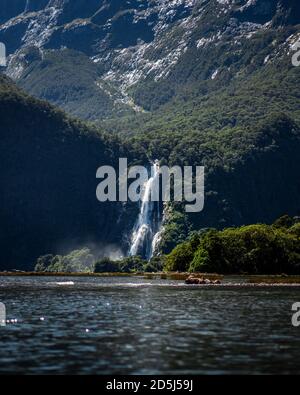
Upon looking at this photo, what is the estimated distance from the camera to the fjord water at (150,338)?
173 feet

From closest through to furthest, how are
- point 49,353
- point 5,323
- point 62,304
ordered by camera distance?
point 49,353 → point 5,323 → point 62,304

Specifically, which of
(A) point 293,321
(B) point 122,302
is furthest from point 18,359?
(B) point 122,302

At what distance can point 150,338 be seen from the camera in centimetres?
6606

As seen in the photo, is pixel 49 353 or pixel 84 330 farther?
pixel 84 330

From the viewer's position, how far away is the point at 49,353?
188 ft

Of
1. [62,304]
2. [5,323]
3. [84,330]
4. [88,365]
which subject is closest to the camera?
[88,365]

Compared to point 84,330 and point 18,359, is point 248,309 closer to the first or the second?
point 84,330

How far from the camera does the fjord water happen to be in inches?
2072

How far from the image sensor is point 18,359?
180 feet
